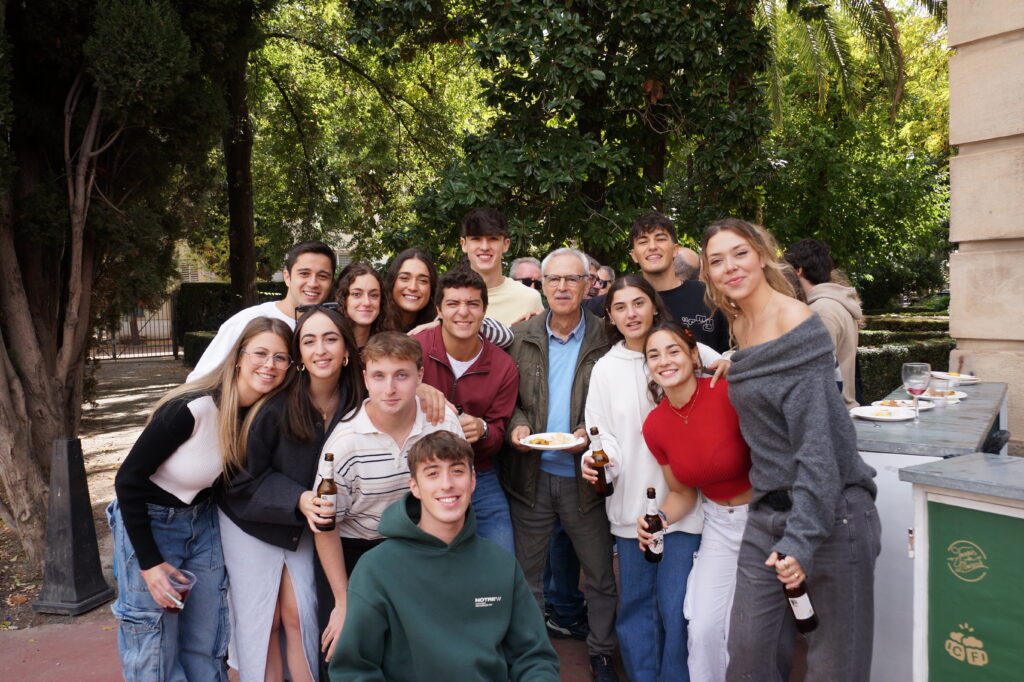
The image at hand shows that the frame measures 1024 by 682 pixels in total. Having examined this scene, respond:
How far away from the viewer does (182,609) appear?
339cm

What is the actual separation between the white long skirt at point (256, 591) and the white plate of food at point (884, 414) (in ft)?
10.1

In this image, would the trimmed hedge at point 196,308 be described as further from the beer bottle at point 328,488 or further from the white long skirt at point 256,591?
the beer bottle at point 328,488

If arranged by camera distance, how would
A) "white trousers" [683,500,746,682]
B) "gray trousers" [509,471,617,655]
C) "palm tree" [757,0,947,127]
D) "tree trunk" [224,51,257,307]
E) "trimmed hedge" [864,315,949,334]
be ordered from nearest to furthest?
"white trousers" [683,500,746,682]
"gray trousers" [509,471,617,655]
"palm tree" [757,0,947,127]
"tree trunk" [224,51,257,307]
"trimmed hedge" [864,315,949,334]

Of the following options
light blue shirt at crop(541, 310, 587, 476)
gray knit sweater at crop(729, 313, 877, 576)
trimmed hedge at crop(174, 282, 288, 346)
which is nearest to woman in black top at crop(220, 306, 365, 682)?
light blue shirt at crop(541, 310, 587, 476)

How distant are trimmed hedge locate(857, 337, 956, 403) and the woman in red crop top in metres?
8.16

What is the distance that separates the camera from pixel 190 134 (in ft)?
22.2

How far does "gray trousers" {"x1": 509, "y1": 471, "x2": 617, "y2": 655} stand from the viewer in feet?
13.2

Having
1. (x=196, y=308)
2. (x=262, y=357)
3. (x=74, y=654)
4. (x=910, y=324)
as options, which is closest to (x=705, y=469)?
(x=262, y=357)

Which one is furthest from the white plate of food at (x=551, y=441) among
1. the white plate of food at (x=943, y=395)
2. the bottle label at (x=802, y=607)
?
the white plate of food at (x=943, y=395)

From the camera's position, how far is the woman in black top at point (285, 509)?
329 centimetres

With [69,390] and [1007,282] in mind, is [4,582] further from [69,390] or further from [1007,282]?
[1007,282]

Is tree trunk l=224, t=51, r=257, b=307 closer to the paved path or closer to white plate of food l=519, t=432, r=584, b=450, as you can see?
the paved path

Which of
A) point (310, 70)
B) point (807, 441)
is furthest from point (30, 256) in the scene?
point (310, 70)

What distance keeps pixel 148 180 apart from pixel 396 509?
217 inches
